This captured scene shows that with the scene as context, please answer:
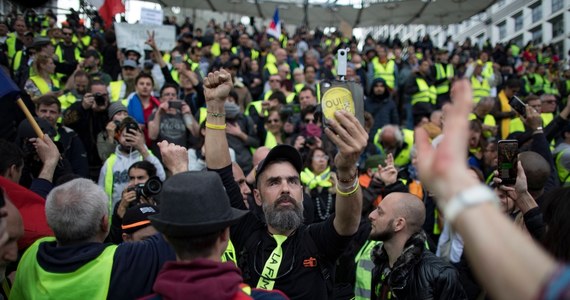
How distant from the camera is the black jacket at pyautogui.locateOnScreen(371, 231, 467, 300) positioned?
3.16m

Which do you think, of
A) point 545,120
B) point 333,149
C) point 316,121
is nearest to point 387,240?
point 333,149

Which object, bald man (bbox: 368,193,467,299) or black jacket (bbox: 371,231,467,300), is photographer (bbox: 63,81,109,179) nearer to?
bald man (bbox: 368,193,467,299)

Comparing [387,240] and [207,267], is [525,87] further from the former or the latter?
[207,267]

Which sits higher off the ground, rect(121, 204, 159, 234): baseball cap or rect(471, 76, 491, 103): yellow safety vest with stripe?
rect(471, 76, 491, 103): yellow safety vest with stripe

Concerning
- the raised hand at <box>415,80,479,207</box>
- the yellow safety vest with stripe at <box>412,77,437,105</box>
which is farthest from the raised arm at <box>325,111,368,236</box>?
the yellow safety vest with stripe at <box>412,77,437,105</box>

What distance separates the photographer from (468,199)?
1098mm

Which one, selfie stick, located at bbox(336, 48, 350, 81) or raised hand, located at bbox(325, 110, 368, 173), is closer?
raised hand, located at bbox(325, 110, 368, 173)

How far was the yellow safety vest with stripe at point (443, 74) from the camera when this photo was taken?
40.1 ft

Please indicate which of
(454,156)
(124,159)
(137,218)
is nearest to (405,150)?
(124,159)

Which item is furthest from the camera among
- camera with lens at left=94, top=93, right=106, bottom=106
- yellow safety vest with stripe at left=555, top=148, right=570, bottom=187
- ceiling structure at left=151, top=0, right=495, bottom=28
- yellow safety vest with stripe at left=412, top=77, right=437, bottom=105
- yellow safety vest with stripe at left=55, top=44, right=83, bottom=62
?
ceiling structure at left=151, top=0, right=495, bottom=28

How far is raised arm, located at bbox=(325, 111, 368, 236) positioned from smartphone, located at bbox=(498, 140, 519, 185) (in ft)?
3.20

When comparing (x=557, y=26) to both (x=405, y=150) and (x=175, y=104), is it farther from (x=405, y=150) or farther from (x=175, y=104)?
(x=175, y=104)

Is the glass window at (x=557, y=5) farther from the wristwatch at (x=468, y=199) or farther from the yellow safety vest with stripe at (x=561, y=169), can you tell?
the wristwatch at (x=468, y=199)

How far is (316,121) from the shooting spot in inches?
286
